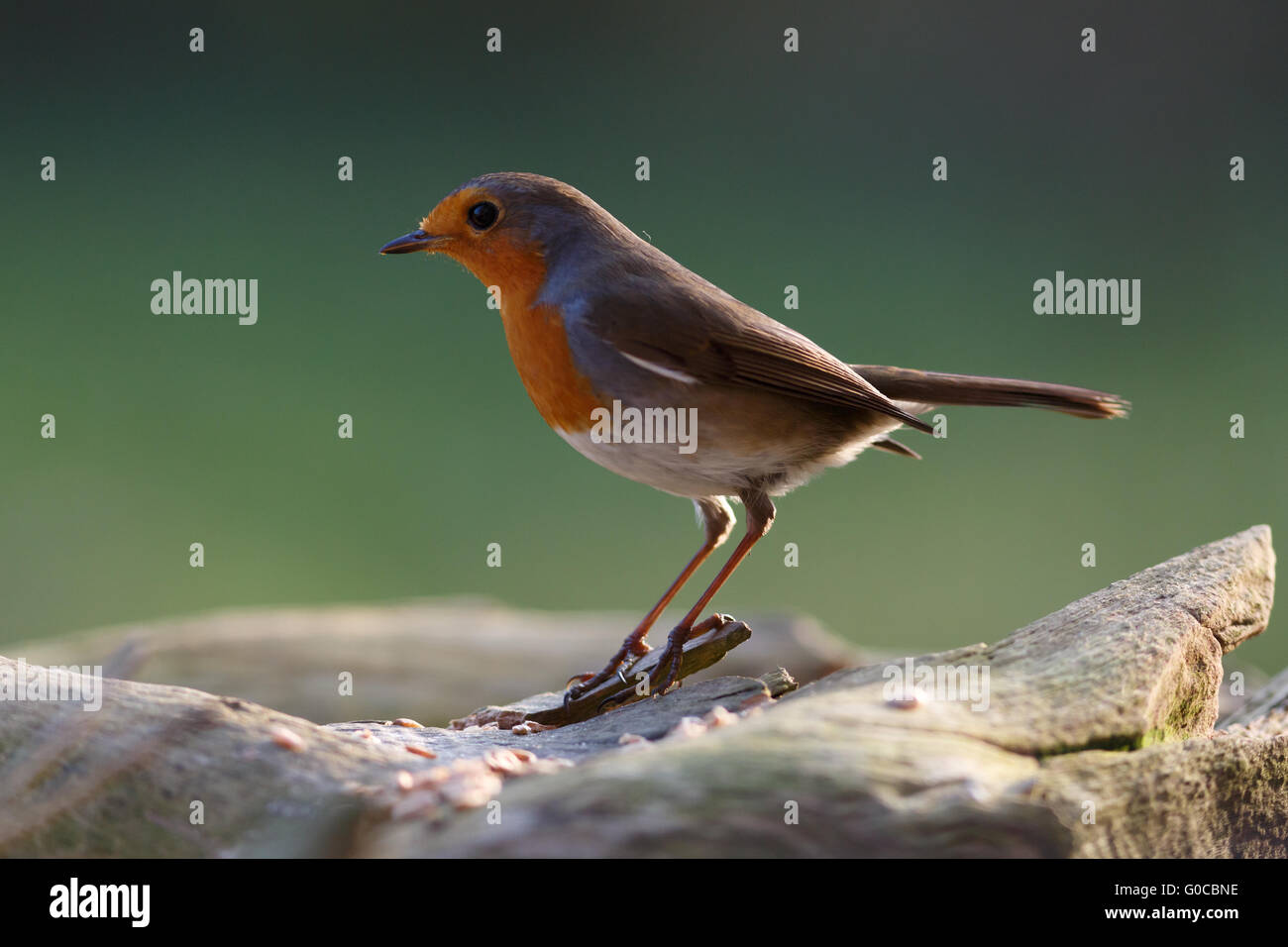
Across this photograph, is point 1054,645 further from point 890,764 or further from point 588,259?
point 588,259

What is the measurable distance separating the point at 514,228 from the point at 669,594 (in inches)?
40.4

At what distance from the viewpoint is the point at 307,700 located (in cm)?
401

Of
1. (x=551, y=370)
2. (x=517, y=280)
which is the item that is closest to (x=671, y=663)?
(x=551, y=370)

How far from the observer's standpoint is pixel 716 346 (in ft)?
8.62

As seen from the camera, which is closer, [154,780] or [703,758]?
[703,758]

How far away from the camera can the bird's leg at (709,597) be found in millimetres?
Answer: 2713

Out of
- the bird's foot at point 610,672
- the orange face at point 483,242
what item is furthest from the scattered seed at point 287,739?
the orange face at point 483,242

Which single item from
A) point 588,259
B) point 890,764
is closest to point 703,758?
point 890,764

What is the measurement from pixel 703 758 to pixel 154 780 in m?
0.91

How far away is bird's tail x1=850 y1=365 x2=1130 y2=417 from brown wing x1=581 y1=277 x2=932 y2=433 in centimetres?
32

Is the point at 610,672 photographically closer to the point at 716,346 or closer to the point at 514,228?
the point at 716,346

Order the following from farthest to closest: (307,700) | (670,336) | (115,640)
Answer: (115,640)
(307,700)
(670,336)

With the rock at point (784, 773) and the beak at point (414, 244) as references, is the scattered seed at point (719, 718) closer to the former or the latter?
the rock at point (784, 773)
